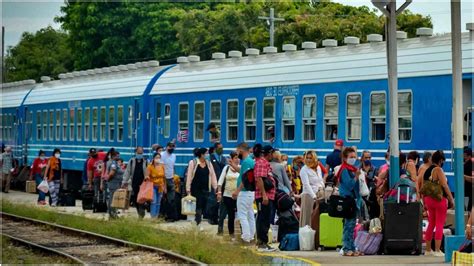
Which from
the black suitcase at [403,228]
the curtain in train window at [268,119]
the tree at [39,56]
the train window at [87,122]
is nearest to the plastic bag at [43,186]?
the train window at [87,122]

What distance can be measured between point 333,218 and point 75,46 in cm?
6392

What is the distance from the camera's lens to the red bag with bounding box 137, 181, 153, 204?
26.5m

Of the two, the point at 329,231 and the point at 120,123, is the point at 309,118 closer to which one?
the point at 329,231

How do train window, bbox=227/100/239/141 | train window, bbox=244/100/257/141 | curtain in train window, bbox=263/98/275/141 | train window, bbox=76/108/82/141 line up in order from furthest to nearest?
train window, bbox=76/108/82/141, train window, bbox=227/100/239/141, train window, bbox=244/100/257/141, curtain in train window, bbox=263/98/275/141

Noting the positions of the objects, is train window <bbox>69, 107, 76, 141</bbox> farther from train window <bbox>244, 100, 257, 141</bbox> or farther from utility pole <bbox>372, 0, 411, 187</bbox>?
utility pole <bbox>372, 0, 411, 187</bbox>

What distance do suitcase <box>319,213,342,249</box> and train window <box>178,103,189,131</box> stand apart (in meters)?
12.7

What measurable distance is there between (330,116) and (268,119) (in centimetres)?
273

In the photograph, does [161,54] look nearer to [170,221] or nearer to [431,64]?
[170,221]

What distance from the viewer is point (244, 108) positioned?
1157 inches

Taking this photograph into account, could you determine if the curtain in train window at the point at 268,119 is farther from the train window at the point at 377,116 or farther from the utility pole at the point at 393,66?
the utility pole at the point at 393,66

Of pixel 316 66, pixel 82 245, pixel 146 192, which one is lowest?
pixel 82 245

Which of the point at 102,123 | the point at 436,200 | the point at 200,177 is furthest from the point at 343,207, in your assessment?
the point at 102,123

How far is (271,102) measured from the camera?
28328 millimetres

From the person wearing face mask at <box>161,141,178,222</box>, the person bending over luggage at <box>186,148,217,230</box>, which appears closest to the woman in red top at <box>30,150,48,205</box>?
the person wearing face mask at <box>161,141,178,222</box>
